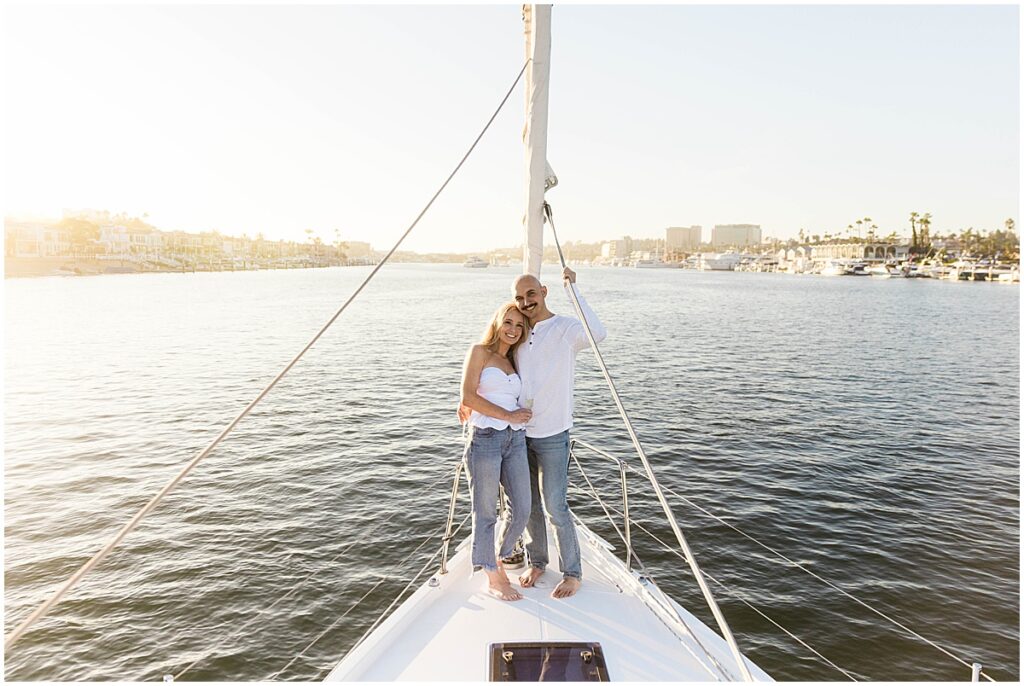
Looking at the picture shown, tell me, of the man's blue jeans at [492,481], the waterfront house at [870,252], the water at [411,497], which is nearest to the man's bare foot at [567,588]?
the man's blue jeans at [492,481]

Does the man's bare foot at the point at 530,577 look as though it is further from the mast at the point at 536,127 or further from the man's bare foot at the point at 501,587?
the mast at the point at 536,127

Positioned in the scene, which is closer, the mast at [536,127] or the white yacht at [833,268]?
the mast at [536,127]

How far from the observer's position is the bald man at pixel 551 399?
358cm

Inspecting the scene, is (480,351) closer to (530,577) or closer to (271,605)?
(530,577)

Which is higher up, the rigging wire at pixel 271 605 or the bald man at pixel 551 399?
the bald man at pixel 551 399

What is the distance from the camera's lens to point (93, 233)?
9675 cm

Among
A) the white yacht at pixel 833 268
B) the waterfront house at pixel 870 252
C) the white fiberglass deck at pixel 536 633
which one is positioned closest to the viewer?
the white fiberglass deck at pixel 536 633

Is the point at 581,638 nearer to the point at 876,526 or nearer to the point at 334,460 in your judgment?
the point at 876,526

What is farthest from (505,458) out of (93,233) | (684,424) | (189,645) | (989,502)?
(93,233)

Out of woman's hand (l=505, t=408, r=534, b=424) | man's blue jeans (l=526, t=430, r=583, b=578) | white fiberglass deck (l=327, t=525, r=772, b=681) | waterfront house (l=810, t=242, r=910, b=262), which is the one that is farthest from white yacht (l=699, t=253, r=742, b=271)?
woman's hand (l=505, t=408, r=534, b=424)

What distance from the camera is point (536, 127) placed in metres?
4.21

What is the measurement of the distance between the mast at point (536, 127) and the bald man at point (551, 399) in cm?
69

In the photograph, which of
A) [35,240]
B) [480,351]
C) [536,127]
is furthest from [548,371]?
[35,240]

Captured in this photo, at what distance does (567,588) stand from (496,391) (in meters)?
1.24
